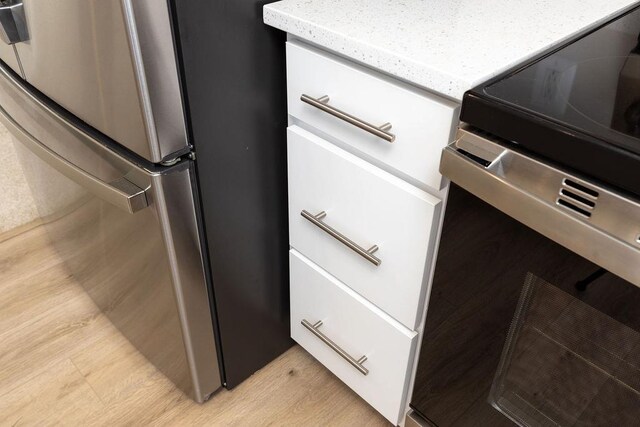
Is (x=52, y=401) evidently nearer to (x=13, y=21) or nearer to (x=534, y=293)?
(x=13, y=21)

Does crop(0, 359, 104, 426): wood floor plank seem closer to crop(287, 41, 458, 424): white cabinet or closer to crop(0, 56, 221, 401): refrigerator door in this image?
crop(0, 56, 221, 401): refrigerator door

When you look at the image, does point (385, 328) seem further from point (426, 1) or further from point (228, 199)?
point (426, 1)

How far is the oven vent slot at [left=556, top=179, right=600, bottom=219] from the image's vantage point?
60 cm

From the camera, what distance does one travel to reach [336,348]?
117 centimetres

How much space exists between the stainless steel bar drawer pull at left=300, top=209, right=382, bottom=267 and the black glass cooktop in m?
0.32

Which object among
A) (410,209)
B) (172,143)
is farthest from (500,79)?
(172,143)

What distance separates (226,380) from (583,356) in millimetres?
812

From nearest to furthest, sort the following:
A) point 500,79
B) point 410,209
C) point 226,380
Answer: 1. point 500,79
2. point 410,209
3. point 226,380

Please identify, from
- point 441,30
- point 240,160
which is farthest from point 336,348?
point 441,30

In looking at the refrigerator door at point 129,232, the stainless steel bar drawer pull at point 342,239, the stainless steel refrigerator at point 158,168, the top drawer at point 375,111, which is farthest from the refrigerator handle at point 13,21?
the stainless steel bar drawer pull at point 342,239

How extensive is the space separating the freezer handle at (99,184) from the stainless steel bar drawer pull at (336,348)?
0.45m

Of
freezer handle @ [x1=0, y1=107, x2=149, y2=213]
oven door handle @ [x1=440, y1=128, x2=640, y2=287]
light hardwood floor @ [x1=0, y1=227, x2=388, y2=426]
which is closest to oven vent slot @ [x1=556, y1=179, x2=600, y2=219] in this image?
oven door handle @ [x1=440, y1=128, x2=640, y2=287]

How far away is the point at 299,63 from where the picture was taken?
2.97ft

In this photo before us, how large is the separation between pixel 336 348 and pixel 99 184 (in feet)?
1.83
